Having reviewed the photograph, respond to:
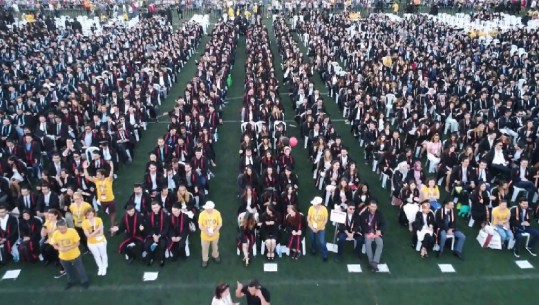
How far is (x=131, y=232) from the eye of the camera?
8.13 m

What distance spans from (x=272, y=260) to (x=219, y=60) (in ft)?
47.1

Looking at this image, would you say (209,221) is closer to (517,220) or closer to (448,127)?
(517,220)

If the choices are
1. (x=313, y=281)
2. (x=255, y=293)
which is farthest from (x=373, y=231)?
(x=255, y=293)

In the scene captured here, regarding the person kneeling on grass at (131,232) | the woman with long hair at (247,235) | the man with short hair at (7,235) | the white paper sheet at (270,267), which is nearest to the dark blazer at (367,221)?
the white paper sheet at (270,267)

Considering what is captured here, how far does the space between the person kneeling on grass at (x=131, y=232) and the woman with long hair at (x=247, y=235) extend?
182 cm

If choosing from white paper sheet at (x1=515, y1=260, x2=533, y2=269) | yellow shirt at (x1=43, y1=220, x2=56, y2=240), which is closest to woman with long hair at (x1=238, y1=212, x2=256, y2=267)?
yellow shirt at (x1=43, y1=220, x2=56, y2=240)

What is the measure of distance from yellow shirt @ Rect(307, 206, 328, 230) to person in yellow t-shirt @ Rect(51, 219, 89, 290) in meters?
3.96

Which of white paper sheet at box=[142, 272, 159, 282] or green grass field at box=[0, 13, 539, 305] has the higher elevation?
white paper sheet at box=[142, 272, 159, 282]

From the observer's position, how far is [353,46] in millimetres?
23719

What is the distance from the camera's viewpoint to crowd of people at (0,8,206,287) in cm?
805

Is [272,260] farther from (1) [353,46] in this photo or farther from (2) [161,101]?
(1) [353,46]

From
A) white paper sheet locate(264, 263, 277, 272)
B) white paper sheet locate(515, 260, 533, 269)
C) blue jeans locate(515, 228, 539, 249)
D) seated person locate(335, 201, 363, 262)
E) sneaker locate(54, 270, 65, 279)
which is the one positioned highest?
seated person locate(335, 201, 363, 262)

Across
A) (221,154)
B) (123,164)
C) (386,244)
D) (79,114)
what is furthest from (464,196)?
(79,114)

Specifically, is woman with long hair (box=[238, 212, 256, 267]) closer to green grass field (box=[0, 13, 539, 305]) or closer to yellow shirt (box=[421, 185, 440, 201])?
green grass field (box=[0, 13, 539, 305])
